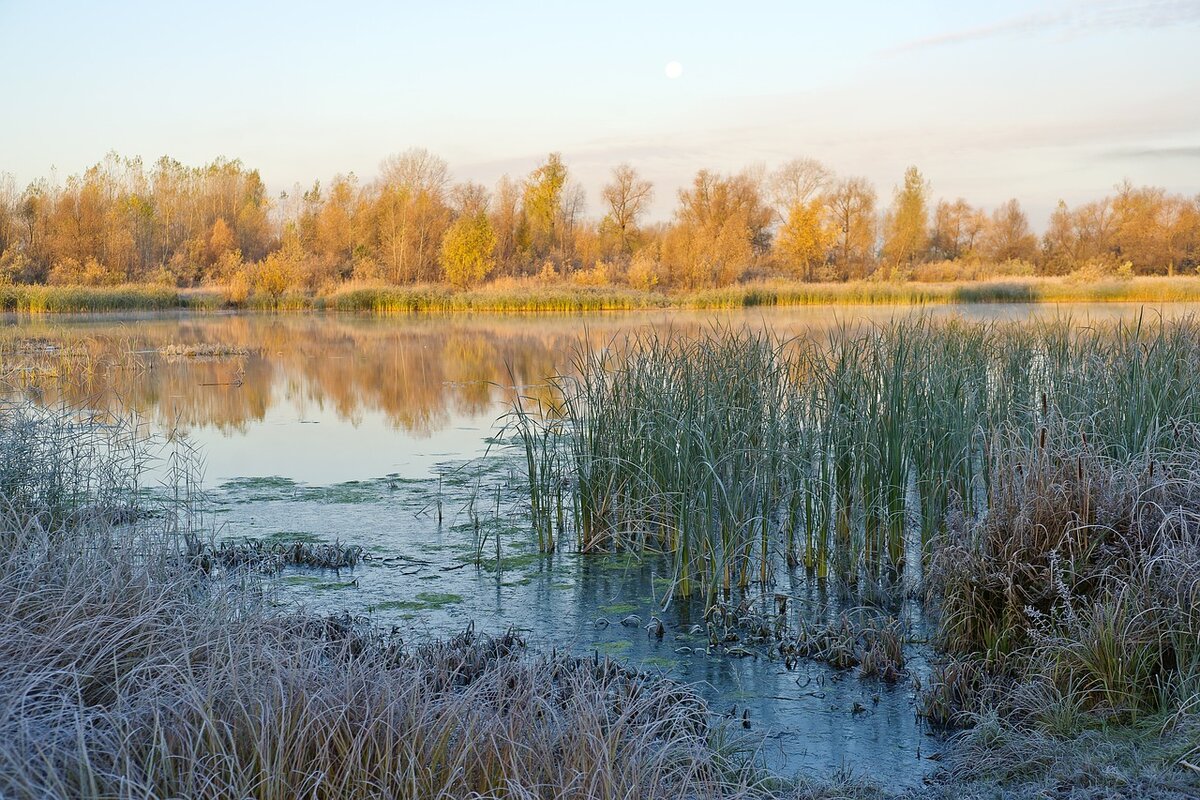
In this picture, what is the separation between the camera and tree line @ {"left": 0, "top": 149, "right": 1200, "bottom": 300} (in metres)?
46.0

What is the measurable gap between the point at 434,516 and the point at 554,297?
28.5m

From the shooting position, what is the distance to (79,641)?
289cm

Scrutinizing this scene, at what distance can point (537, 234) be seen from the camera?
58812 mm

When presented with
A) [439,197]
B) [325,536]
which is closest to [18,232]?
[439,197]

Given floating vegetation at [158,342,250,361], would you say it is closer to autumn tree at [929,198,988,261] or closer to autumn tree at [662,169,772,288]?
autumn tree at [662,169,772,288]

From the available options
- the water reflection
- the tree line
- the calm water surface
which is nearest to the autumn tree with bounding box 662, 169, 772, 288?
the tree line

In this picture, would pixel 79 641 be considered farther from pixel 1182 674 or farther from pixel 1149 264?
pixel 1149 264

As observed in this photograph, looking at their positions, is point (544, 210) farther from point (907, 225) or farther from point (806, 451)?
point (806, 451)

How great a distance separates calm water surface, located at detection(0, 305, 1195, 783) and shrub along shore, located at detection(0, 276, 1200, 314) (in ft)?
49.5

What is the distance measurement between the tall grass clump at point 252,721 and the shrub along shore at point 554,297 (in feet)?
88.7

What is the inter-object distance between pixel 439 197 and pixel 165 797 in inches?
2168

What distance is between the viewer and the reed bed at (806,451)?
199 inches

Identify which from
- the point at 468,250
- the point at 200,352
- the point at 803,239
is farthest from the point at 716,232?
the point at 200,352

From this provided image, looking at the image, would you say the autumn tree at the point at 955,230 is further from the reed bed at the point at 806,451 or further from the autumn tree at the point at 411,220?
the reed bed at the point at 806,451
